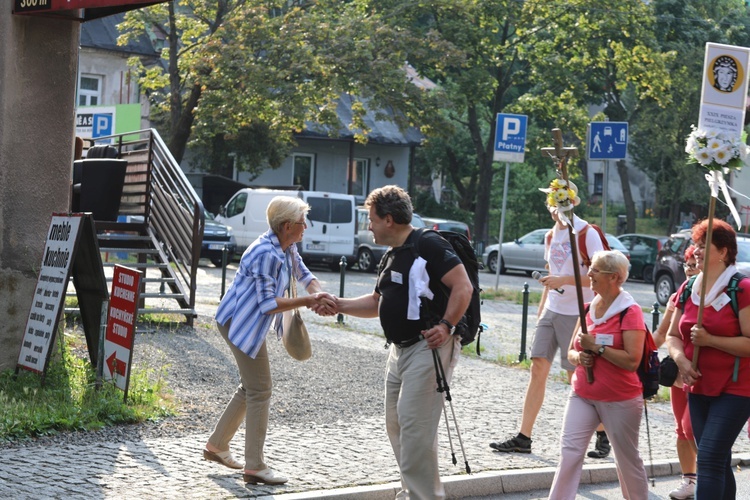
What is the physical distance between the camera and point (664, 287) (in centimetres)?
2436

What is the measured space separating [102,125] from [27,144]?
1331 centimetres

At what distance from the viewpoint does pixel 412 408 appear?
5.98 m

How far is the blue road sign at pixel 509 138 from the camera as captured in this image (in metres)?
20.0

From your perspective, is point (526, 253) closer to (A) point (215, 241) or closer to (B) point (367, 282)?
(B) point (367, 282)

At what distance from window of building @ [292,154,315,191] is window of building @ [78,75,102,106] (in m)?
9.41

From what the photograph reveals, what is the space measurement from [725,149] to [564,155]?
892 millimetres

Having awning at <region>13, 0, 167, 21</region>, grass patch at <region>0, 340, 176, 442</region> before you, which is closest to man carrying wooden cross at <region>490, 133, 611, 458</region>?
grass patch at <region>0, 340, 176, 442</region>

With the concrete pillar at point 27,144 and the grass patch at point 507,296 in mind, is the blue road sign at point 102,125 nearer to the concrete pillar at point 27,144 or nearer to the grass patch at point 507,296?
the grass patch at point 507,296

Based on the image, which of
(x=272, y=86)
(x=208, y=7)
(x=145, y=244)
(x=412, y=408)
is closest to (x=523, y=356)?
(x=145, y=244)

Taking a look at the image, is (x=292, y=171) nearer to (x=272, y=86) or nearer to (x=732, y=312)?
(x=272, y=86)

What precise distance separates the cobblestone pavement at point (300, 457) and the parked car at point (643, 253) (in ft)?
72.8

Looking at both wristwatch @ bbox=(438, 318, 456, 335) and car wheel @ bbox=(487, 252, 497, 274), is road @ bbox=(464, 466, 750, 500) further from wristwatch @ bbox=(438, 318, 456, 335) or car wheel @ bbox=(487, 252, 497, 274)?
car wheel @ bbox=(487, 252, 497, 274)

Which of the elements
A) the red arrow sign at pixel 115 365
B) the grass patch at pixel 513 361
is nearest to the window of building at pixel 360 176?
the grass patch at pixel 513 361

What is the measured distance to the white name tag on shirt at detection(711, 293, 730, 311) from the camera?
20.0ft
